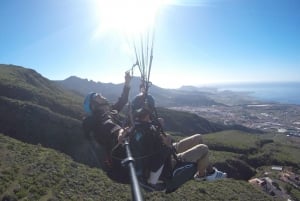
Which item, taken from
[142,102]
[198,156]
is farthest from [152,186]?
[142,102]

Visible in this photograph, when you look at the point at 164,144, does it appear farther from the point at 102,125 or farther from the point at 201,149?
the point at 102,125

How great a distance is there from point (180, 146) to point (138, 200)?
629 centimetres

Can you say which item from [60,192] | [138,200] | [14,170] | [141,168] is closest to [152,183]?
[141,168]

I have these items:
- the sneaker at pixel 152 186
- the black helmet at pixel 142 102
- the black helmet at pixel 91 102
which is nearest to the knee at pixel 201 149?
the sneaker at pixel 152 186

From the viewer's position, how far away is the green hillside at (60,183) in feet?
133

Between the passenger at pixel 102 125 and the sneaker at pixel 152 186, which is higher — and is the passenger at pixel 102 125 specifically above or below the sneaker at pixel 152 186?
above

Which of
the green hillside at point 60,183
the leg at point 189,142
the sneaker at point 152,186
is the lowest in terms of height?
the green hillside at point 60,183

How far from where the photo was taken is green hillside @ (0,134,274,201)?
133ft

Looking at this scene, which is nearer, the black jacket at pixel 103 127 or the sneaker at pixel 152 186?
the sneaker at pixel 152 186

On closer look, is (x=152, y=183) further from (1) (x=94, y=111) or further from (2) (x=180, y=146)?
(1) (x=94, y=111)

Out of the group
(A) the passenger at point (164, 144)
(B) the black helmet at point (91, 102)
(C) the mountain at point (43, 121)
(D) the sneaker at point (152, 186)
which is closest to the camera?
(A) the passenger at point (164, 144)

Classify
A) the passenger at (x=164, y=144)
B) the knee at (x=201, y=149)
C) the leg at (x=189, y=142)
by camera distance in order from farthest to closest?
the leg at (x=189, y=142)
the knee at (x=201, y=149)
the passenger at (x=164, y=144)

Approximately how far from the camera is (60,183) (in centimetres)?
4575

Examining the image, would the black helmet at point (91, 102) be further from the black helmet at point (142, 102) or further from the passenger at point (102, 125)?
the black helmet at point (142, 102)
